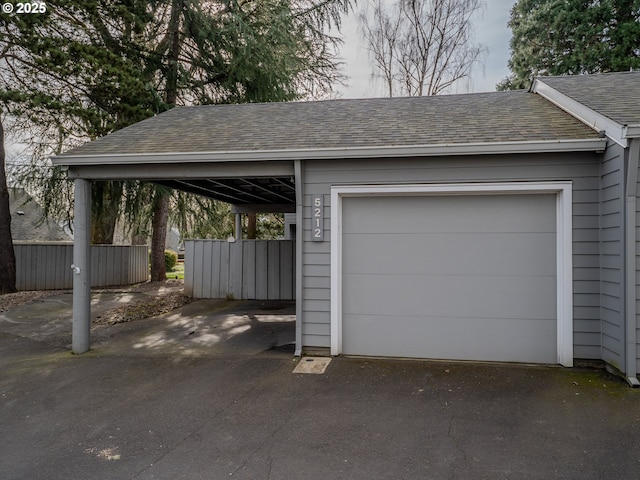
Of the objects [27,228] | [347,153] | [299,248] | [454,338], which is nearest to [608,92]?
[347,153]

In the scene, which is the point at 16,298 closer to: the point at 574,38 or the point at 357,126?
the point at 357,126

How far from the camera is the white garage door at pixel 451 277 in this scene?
464 cm

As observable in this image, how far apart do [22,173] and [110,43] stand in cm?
431

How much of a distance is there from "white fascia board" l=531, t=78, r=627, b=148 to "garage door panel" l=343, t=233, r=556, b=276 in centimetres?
119

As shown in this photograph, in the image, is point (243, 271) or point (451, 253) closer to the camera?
point (451, 253)

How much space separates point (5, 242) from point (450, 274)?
11.2m

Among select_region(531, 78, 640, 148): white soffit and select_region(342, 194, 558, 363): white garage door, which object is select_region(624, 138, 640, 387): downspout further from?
select_region(342, 194, 558, 363): white garage door

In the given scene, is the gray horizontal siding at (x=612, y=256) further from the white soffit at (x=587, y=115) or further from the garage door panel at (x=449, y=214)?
the garage door panel at (x=449, y=214)

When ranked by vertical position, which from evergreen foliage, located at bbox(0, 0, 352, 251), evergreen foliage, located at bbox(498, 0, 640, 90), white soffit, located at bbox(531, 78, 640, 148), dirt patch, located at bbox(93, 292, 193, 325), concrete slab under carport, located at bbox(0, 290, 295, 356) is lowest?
concrete slab under carport, located at bbox(0, 290, 295, 356)

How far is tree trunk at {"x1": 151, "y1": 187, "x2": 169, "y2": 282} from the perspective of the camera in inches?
507

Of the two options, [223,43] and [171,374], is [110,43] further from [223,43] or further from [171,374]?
[171,374]

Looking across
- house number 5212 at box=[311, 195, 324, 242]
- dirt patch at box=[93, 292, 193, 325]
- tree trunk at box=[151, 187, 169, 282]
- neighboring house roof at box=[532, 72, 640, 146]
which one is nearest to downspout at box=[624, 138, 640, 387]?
neighboring house roof at box=[532, 72, 640, 146]

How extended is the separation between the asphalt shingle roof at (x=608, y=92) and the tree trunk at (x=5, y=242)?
12141 millimetres

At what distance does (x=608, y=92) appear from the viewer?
5.44m
